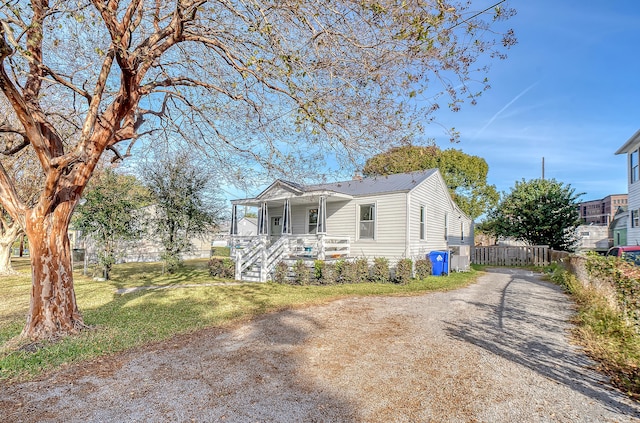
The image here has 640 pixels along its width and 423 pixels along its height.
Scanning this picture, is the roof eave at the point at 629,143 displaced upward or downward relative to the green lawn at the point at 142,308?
upward

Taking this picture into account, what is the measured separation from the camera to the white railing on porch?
1265 centimetres

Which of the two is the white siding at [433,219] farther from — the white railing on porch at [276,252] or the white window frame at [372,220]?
the white railing on porch at [276,252]

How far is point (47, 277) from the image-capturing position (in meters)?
4.98

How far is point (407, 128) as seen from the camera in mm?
5070

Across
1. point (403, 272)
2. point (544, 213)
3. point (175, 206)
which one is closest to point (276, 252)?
point (175, 206)

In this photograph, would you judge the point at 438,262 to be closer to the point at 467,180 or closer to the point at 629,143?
the point at 629,143

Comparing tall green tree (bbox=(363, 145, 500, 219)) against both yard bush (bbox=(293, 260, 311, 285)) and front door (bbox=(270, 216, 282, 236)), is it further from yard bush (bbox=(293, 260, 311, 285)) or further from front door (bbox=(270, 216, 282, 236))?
yard bush (bbox=(293, 260, 311, 285))

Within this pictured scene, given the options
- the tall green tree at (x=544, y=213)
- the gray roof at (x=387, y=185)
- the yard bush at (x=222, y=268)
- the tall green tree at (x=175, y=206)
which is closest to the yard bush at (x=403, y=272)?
the gray roof at (x=387, y=185)

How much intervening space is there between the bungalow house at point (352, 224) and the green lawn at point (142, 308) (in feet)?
6.11

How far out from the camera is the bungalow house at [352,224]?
13.0 metres

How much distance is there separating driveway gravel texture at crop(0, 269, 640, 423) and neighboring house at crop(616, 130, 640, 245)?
14.3 m

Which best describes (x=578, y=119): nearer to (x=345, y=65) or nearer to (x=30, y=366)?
(x=345, y=65)

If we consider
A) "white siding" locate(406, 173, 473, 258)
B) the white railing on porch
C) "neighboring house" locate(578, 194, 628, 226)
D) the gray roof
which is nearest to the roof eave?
"white siding" locate(406, 173, 473, 258)

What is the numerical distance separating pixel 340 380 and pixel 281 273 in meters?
8.39
